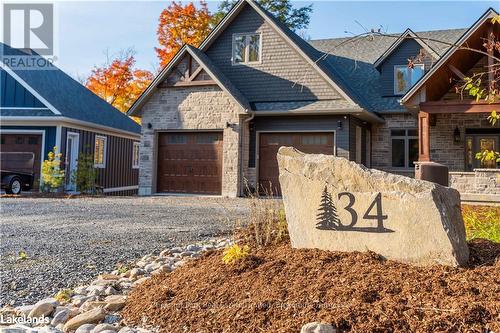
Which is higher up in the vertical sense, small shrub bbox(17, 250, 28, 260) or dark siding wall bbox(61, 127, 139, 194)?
dark siding wall bbox(61, 127, 139, 194)

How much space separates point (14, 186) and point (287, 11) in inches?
818

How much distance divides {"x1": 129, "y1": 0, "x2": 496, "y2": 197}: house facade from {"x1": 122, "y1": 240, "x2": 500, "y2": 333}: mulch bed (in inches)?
382

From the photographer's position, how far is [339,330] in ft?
7.38

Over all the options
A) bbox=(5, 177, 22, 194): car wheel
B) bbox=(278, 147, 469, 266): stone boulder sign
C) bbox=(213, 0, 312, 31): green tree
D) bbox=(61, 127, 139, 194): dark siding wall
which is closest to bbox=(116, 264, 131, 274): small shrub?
bbox=(278, 147, 469, 266): stone boulder sign

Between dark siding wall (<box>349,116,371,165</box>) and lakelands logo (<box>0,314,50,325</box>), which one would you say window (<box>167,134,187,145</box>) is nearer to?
dark siding wall (<box>349,116,371,165</box>)

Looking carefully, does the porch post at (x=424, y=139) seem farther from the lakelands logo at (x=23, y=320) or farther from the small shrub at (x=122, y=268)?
the lakelands logo at (x=23, y=320)

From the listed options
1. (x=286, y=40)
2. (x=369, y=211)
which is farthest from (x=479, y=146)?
(x=369, y=211)

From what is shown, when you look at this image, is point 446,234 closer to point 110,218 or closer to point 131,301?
point 131,301

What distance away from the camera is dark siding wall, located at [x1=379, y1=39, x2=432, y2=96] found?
48.8 feet

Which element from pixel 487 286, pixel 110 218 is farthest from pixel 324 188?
pixel 110 218

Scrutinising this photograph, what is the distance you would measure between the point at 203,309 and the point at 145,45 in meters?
23.7

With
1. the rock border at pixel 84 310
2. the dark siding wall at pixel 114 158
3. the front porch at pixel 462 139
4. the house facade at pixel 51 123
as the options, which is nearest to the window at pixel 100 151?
the house facade at pixel 51 123

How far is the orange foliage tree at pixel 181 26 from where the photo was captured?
78.7 feet

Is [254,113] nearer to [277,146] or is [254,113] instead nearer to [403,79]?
[277,146]
